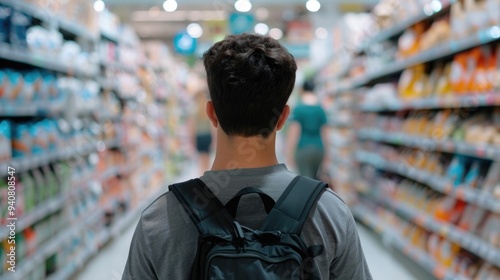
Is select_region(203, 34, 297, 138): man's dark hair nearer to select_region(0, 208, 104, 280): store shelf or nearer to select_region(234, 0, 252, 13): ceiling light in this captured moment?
select_region(0, 208, 104, 280): store shelf

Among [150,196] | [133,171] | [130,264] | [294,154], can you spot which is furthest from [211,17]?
[130,264]

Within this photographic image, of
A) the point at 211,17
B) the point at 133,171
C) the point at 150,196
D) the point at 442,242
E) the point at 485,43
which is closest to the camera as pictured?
the point at 485,43

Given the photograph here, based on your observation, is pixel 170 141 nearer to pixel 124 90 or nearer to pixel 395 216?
pixel 124 90

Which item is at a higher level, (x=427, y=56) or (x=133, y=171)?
(x=427, y=56)

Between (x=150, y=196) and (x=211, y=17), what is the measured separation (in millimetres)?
10447

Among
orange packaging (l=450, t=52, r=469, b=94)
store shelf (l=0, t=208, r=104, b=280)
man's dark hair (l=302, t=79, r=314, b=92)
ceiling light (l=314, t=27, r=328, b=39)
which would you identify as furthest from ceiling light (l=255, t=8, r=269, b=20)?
orange packaging (l=450, t=52, r=469, b=94)

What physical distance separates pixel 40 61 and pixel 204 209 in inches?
113

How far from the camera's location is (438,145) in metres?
4.00

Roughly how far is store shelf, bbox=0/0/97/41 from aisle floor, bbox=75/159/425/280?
6.64ft

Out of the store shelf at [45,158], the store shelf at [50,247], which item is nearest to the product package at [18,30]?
the store shelf at [45,158]

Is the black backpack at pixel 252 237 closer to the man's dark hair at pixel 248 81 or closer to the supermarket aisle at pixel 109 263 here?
the man's dark hair at pixel 248 81

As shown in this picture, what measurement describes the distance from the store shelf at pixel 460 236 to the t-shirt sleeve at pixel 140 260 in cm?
242

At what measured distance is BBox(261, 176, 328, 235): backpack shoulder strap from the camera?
112 cm

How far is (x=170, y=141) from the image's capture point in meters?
11.0
